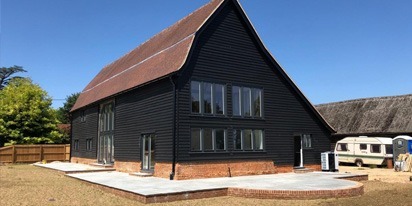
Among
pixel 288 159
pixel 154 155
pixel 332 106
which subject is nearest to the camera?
pixel 154 155

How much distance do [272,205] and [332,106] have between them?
107 ft

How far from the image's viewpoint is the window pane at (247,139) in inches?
815

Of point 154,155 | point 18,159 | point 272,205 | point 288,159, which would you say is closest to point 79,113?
point 18,159

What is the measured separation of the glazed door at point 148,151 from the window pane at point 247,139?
15.4ft

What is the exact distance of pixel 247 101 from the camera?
69.9ft

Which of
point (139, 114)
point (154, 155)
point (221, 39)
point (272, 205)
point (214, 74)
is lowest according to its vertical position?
point (272, 205)

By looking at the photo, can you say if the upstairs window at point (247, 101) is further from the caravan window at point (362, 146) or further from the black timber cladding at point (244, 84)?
the caravan window at point (362, 146)

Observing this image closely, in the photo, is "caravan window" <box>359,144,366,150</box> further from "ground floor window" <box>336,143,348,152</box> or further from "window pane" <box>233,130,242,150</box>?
"window pane" <box>233,130,242,150</box>

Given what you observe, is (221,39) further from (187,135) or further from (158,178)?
(158,178)

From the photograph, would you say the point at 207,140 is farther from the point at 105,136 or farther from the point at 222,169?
the point at 105,136

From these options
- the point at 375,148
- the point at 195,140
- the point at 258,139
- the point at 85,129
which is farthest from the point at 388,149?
the point at 85,129

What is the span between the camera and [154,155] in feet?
64.8

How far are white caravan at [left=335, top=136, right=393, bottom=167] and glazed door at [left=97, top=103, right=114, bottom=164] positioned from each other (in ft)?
53.7

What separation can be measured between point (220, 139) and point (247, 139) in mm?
1895
